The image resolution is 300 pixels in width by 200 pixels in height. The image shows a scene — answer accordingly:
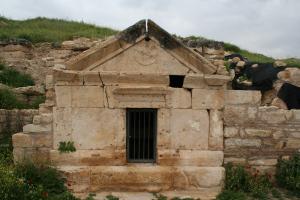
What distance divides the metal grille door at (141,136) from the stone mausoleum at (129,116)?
8 cm

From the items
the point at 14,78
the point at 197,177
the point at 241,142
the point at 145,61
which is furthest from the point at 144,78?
the point at 14,78

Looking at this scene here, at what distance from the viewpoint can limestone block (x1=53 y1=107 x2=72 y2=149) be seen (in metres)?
6.80

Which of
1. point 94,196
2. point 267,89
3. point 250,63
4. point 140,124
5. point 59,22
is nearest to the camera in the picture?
point 94,196

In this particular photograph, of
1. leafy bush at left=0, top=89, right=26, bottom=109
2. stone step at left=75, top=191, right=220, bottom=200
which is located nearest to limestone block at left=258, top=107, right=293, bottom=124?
stone step at left=75, top=191, right=220, bottom=200

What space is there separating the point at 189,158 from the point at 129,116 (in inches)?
54.6

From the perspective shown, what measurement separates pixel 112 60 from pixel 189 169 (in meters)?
2.50

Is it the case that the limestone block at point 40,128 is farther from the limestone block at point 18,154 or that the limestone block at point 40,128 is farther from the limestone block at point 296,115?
the limestone block at point 296,115

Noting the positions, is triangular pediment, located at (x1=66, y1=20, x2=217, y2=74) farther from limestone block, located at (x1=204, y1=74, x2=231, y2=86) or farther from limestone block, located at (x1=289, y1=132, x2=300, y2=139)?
limestone block, located at (x1=289, y1=132, x2=300, y2=139)

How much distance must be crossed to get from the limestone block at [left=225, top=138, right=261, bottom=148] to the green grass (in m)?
9.37

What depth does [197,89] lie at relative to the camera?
22.6ft

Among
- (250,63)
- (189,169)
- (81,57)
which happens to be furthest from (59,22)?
(189,169)

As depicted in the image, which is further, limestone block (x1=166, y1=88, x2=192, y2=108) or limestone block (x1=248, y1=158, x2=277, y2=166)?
limestone block (x1=248, y1=158, x2=277, y2=166)

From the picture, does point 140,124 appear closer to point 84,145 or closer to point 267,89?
point 84,145

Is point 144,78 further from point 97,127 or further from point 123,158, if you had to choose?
point 123,158
